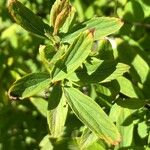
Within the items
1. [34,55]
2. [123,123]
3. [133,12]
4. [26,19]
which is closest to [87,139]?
[123,123]

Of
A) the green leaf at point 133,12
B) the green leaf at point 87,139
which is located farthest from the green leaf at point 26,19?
the green leaf at point 133,12

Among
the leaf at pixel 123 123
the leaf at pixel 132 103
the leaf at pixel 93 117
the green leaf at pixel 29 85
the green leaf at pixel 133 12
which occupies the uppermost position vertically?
the green leaf at pixel 29 85

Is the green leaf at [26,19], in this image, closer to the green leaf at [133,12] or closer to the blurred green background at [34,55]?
the blurred green background at [34,55]

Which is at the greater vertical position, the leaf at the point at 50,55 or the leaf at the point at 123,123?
the leaf at the point at 50,55

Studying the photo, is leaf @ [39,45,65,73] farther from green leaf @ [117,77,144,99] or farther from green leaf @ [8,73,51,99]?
green leaf @ [117,77,144,99]

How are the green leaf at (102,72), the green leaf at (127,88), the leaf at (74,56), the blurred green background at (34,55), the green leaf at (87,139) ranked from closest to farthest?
the leaf at (74,56) < the green leaf at (102,72) < the green leaf at (87,139) < the green leaf at (127,88) < the blurred green background at (34,55)

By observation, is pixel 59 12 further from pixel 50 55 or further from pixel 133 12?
pixel 133 12
